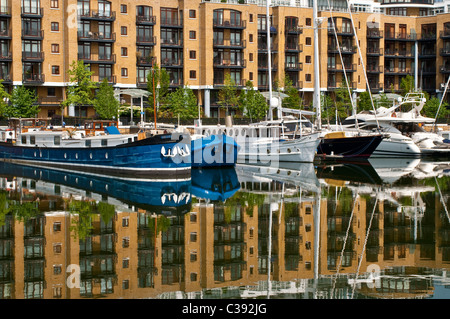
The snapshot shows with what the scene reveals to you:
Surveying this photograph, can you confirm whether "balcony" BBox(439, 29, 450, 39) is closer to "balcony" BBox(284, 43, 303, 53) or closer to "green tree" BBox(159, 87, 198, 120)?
"balcony" BBox(284, 43, 303, 53)

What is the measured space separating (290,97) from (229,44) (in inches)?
387

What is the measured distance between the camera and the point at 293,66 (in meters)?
77.4

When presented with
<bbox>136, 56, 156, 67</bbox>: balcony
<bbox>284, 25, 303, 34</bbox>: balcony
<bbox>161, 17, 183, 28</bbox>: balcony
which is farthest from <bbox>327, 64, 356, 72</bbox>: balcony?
<bbox>136, 56, 156, 67</bbox>: balcony

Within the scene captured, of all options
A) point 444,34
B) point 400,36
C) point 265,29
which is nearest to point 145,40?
point 265,29

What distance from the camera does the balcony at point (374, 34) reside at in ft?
267

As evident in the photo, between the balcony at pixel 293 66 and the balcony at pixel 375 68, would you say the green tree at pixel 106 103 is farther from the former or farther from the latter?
the balcony at pixel 375 68

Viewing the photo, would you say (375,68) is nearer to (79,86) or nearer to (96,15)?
(96,15)

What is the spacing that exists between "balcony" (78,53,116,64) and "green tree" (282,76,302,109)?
17644mm

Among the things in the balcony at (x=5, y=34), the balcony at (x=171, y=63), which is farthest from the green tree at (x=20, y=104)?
the balcony at (x=171, y=63)

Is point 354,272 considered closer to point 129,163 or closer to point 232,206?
point 232,206

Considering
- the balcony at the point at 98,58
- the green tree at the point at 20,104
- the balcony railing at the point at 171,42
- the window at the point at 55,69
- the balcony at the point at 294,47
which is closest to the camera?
the green tree at the point at 20,104

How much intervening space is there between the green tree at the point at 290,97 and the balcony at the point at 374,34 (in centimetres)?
1421

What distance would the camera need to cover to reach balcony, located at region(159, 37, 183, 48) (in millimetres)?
70938

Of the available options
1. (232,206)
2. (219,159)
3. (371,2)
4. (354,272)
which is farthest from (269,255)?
(371,2)
